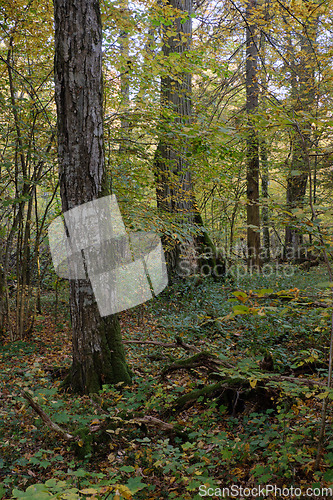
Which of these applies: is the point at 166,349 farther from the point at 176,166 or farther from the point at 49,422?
the point at 176,166

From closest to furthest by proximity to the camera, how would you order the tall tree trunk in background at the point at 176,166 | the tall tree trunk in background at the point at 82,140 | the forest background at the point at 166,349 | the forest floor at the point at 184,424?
1. the forest floor at the point at 184,424
2. the forest background at the point at 166,349
3. the tall tree trunk in background at the point at 82,140
4. the tall tree trunk in background at the point at 176,166

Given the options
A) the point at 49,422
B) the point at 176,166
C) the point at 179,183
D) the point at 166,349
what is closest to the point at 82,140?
the point at 49,422

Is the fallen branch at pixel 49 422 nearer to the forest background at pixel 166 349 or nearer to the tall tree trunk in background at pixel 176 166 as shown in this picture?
the forest background at pixel 166 349

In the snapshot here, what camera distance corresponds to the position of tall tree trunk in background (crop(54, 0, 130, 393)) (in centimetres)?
358

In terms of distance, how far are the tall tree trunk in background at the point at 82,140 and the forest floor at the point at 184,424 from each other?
1.24ft

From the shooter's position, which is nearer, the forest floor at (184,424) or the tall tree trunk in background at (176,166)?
the forest floor at (184,424)

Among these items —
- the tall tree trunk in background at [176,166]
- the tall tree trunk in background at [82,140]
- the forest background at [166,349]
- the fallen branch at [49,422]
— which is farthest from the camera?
the tall tree trunk in background at [176,166]

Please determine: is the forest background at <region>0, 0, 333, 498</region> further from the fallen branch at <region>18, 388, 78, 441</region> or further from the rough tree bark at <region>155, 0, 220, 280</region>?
the rough tree bark at <region>155, 0, 220, 280</region>

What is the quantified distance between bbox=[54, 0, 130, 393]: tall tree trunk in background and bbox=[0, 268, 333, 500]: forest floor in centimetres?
38

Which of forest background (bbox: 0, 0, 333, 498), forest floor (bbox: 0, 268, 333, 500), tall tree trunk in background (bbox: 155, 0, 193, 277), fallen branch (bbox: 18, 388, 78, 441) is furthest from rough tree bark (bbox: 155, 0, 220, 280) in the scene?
fallen branch (bbox: 18, 388, 78, 441)

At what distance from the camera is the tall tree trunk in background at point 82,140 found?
3.58 m

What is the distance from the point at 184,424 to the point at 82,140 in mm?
3029

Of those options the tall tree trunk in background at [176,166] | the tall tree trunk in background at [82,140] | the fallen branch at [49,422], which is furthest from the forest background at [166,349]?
the tall tree trunk in background at [82,140]

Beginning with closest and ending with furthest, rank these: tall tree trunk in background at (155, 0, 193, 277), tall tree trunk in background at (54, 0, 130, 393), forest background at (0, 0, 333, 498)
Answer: forest background at (0, 0, 333, 498)
tall tree trunk in background at (54, 0, 130, 393)
tall tree trunk in background at (155, 0, 193, 277)
